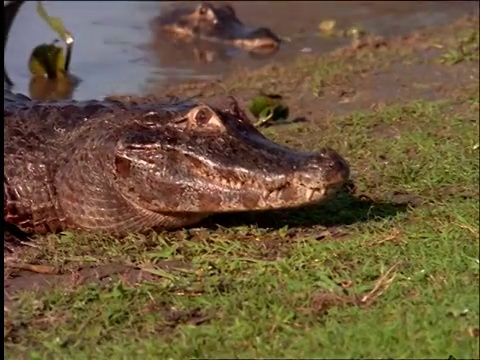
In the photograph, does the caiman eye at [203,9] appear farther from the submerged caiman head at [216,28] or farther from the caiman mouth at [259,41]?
the caiman mouth at [259,41]

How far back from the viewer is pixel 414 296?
12.1ft

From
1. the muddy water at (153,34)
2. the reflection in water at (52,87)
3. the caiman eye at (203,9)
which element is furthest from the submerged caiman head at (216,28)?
the reflection in water at (52,87)

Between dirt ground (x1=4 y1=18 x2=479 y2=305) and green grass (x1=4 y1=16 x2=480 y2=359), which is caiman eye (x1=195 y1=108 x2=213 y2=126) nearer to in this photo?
green grass (x1=4 y1=16 x2=480 y2=359)

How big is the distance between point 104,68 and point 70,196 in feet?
17.8

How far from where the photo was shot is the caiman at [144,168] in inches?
176

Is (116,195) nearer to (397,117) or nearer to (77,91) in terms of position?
(397,117)

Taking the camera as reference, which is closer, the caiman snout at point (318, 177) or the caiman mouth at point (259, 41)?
the caiman snout at point (318, 177)

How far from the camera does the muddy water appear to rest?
32.4ft

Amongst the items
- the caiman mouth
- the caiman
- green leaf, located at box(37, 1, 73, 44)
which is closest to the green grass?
the caiman

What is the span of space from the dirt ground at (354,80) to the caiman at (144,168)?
5.65 ft

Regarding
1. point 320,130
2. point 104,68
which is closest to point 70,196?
point 320,130

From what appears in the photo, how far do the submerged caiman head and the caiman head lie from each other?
273 inches

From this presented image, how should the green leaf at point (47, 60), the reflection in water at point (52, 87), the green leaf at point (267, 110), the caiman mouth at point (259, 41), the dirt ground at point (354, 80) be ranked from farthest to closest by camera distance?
the caiman mouth at point (259, 41) < the green leaf at point (47, 60) < the reflection in water at point (52, 87) < the dirt ground at point (354, 80) < the green leaf at point (267, 110)

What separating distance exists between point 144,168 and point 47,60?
4741mm
